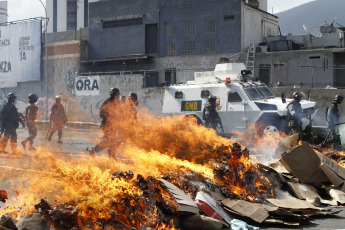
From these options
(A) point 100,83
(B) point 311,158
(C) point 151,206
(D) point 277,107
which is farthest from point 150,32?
(C) point 151,206

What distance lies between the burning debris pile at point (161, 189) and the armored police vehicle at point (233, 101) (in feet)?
20.7

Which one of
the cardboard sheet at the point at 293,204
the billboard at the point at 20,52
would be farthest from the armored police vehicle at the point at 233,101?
the billboard at the point at 20,52

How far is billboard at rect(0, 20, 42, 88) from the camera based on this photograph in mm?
37281

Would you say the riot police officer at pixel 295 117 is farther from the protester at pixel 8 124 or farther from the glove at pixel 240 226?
the protester at pixel 8 124

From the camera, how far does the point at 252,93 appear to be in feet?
51.0

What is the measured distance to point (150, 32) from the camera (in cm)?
3688

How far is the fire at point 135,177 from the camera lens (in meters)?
5.08

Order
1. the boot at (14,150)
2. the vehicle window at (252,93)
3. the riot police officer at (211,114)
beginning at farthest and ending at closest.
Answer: the vehicle window at (252,93)
the riot police officer at (211,114)
the boot at (14,150)

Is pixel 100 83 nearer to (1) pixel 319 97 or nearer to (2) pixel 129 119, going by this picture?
(1) pixel 319 97

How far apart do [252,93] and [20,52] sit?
2845cm

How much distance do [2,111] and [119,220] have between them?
9.19 metres

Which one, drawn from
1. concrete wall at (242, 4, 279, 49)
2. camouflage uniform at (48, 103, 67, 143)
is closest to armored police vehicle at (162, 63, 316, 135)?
camouflage uniform at (48, 103, 67, 143)

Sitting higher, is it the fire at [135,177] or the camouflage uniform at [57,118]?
the camouflage uniform at [57,118]

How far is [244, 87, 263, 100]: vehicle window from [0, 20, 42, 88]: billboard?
26.0 m
